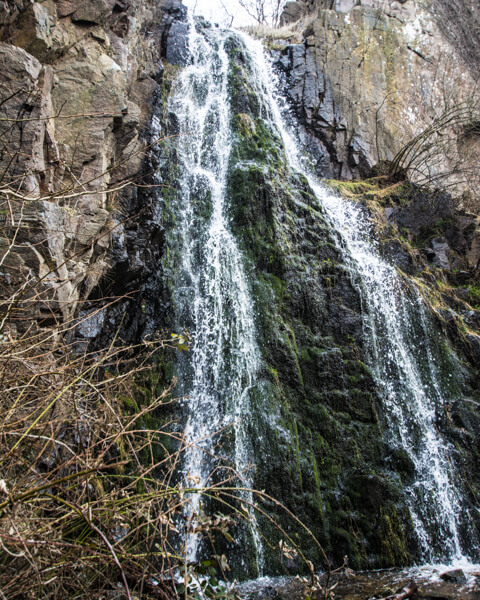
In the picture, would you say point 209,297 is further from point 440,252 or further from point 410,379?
point 440,252

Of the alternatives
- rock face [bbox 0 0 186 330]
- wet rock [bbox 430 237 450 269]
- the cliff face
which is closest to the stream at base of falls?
the cliff face

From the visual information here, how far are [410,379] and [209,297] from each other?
12.3 ft

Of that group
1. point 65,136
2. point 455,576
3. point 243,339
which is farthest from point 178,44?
point 455,576

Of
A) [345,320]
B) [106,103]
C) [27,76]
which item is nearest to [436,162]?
[345,320]

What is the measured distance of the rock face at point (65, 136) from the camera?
452 cm

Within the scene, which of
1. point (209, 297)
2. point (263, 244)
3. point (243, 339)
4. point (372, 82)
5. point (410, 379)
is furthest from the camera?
point (372, 82)

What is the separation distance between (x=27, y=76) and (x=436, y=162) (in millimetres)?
10686

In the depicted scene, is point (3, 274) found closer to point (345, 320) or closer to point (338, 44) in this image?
point (345, 320)

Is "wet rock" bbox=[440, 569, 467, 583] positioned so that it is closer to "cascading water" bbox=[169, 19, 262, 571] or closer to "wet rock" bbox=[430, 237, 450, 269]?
"cascading water" bbox=[169, 19, 262, 571]

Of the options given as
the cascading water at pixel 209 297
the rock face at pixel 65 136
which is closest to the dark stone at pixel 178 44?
the cascading water at pixel 209 297

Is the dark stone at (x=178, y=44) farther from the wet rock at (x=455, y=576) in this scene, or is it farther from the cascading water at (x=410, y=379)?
the wet rock at (x=455, y=576)

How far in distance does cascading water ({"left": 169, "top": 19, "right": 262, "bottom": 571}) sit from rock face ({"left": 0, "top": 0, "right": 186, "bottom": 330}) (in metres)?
1.33

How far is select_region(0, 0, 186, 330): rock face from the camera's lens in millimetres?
4516

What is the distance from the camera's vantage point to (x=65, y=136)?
5.84 meters
